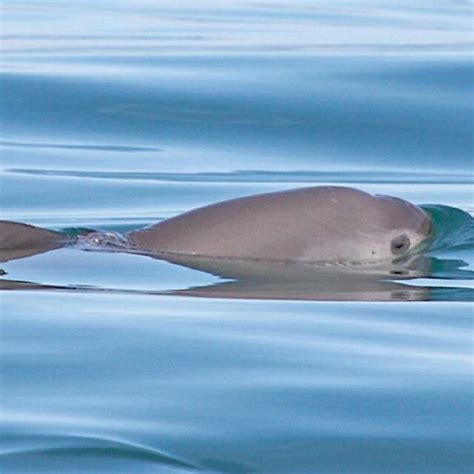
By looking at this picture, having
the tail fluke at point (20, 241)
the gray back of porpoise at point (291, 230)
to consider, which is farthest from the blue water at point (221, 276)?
the gray back of porpoise at point (291, 230)

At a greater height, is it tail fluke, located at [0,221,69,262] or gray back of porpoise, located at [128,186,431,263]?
gray back of porpoise, located at [128,186,431,263]

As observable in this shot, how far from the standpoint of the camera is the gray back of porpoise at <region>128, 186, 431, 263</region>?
24.6ft

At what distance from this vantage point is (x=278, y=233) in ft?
24.7

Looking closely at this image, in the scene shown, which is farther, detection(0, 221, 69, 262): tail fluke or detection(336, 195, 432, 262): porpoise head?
detection(336, 195, 432, 262): porpoise head

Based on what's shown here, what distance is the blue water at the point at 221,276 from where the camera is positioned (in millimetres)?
4625

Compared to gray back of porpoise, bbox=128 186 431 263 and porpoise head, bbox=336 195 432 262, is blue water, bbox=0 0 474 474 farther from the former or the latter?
gray back of porpoise, bbox=128 186 431 263

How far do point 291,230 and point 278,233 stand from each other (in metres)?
0.06

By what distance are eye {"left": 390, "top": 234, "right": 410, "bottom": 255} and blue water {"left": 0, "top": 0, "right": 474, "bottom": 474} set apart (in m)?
0.12

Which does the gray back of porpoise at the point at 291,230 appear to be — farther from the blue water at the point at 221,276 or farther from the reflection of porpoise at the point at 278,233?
the blue water at the point at 221,276

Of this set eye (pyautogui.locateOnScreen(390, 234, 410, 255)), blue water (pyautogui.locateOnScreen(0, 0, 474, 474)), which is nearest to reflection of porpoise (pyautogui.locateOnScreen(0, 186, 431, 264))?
eye (pyautogui.locateOnScreen(390, 234, 410, 255))

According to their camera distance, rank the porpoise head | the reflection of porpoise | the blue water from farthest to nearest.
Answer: the porpoise head → the reflection of porpoise → the blue water

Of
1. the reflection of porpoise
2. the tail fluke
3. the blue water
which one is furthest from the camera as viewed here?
the reflection of porpoise

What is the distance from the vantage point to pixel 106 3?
19141 millimetres

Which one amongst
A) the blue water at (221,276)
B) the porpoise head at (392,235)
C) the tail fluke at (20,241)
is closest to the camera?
the blue water at (221,276)
